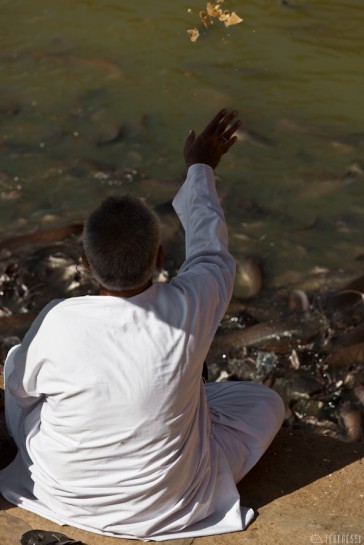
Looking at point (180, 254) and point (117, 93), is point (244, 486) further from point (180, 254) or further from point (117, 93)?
point (117, 93)

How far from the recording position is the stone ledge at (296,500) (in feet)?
11.3

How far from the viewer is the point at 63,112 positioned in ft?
24.5

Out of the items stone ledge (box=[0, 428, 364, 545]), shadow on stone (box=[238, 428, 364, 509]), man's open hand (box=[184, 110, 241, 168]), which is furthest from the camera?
shadow on stone (box=[238, 428, 364, 509])

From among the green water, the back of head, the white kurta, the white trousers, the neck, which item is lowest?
the green water

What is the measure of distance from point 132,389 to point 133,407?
0.06 metres

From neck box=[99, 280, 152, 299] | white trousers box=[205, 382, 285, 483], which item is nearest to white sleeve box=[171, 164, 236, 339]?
neck box=[99, 280, 152, 299]

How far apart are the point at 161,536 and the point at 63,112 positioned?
4.62 meters

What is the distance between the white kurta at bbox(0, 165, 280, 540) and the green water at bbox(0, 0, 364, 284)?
249 cm

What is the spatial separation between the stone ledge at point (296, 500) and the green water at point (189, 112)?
1.98m

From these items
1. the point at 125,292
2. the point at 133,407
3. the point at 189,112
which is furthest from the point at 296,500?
the point at 189,112

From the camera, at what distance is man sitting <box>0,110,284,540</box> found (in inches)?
123

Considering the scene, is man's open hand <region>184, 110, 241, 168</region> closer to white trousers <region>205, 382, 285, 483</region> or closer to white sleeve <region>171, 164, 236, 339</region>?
white sleeve <region>171, 164, 236, 339</region>

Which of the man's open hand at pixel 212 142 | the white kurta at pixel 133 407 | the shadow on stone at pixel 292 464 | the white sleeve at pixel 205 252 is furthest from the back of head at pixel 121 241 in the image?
the shadow on stone at pixel 292 464

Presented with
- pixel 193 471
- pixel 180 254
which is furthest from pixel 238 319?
pixel 193 471
